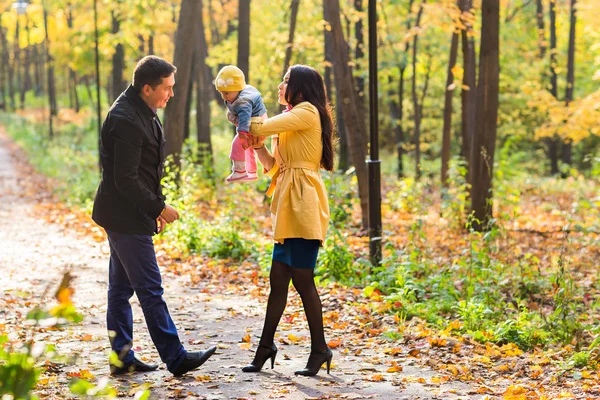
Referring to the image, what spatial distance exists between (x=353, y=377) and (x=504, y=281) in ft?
10.3

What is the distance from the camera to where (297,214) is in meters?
5.44

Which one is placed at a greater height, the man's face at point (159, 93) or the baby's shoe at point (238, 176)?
the man's face at point (159, 93)

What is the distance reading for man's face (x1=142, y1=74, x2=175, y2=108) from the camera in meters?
5.33

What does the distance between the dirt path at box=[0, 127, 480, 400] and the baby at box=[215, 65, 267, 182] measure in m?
1.52

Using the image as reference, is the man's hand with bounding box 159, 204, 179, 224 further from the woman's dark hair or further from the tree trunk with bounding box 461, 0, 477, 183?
the tree trunk with bounding box 461, 0, 477, 183

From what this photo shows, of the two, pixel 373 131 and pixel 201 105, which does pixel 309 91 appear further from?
pixel 201 105

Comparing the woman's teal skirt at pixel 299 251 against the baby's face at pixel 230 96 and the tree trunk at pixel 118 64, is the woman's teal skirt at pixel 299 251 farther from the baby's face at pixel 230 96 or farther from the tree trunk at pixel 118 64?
the tree trunk at pixel 118 64

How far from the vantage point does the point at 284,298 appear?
18.7 ft

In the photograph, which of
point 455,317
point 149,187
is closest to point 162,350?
point 149,187

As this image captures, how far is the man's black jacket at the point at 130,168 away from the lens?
5188 mm

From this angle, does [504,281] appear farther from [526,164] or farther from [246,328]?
[526,164]

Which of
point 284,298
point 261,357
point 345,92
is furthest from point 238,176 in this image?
point 345,92

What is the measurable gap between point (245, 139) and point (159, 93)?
68 cm

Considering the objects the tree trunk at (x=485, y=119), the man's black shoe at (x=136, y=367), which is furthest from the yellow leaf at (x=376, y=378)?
the tree trunk at (x=485, y=119)
